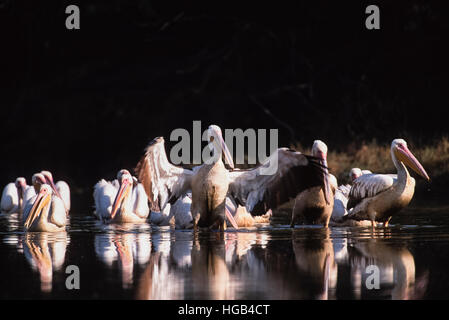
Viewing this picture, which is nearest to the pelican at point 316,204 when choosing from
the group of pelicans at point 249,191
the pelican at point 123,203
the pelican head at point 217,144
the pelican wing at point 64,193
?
the group of pelicans at point 249,191

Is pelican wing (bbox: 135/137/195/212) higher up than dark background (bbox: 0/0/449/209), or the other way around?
dark background (bbox: 0/0/449/209)

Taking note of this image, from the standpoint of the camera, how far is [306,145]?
76.0ft

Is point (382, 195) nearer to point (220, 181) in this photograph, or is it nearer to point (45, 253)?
point (220, 181)

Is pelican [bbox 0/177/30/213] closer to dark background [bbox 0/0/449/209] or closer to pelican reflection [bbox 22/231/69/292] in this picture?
dark background [bbox 0/0/449/209]

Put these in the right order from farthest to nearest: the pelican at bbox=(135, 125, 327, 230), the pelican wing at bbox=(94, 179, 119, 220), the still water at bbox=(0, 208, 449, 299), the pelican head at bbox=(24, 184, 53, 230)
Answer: the pelican wing at bbox=(94, 179, 119, 220)
the pelican head at bbox=(24, 184, 53, 230)
the pelican at bbox=(135, 125, 327, 230)
the still water at bbox=(0, 208, 449, 299)

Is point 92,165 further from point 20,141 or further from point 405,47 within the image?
point 405,47

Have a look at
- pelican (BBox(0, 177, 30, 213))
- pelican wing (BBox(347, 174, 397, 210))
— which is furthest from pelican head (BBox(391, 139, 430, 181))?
pelican (BBox(0, 177, 30, 213))

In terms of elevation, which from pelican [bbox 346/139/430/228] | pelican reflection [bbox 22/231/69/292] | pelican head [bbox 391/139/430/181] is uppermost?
pelican head [bbox 391/139/430/181]

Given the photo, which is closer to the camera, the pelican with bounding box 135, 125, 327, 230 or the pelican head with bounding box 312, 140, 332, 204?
the pelican with bounding box 135, 125, 327, 230

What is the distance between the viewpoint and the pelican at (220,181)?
37.9 ft

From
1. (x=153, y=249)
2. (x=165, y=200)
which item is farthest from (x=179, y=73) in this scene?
(x=153, y=249)

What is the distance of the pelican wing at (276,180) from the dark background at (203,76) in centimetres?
957

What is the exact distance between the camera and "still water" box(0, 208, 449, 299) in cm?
680

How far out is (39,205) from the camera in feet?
40.5
